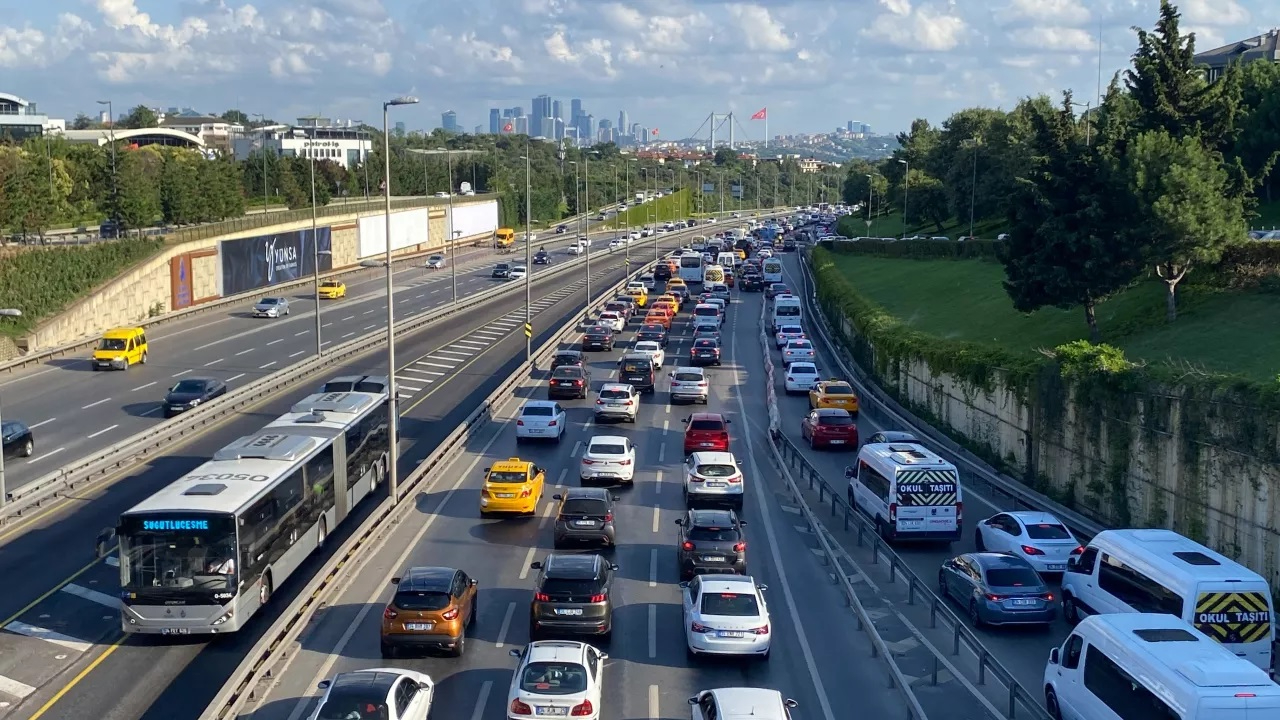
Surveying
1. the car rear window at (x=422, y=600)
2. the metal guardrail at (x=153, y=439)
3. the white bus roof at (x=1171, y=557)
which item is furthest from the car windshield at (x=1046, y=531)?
the metal guardrail at (x=153, y=439)

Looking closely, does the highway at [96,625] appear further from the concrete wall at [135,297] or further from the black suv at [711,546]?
the concrete wall at [135,297]

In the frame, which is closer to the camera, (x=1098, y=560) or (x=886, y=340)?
(x=1098, y=560)

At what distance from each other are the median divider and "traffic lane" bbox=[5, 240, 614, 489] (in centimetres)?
1152

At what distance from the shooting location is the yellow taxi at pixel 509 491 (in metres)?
29.0

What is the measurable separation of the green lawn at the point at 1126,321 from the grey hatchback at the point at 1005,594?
27.1ft

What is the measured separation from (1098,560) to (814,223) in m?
169

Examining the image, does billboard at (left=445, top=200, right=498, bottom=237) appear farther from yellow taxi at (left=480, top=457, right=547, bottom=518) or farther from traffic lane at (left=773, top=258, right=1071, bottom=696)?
yellow taxi at (left=480, top=457, right=547, bottom=518)

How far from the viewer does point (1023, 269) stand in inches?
1679

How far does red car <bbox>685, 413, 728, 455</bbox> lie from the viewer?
3616 centimetres

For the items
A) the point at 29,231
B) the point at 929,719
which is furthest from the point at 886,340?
the point at 29,231

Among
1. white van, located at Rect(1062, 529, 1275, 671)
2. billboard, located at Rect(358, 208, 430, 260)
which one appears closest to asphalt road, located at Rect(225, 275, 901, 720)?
white van, located at Rect(1062, 529, 1275, 671)

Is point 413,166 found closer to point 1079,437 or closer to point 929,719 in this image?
point 1079,437

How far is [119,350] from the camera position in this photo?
5219 cm

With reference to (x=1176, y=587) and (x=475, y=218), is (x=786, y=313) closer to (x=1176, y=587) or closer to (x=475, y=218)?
(x=1176, y=587)
